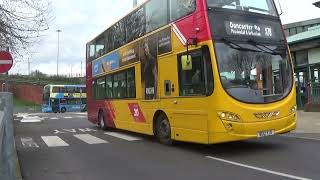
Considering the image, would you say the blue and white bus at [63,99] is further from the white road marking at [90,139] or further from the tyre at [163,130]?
the tyre at [163,130]

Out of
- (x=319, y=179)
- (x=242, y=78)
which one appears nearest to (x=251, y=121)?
(x=242, y=78)

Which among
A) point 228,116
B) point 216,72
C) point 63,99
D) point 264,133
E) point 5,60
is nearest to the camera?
point 228,116

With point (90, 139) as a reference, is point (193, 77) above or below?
above

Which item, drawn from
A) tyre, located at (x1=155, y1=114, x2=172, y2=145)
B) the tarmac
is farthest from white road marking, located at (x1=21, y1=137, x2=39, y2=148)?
the tarmac

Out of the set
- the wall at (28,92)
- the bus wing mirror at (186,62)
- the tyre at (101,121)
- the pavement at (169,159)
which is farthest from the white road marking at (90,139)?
the wall at (28,92)

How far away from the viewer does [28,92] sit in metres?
96.3

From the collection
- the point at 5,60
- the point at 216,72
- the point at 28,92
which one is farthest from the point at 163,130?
the point at 28,92

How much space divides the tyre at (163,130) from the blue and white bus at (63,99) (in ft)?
159

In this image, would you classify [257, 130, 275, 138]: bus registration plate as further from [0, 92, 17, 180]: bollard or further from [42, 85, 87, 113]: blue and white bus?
[42, 85, 87, 113]: blue and white bus

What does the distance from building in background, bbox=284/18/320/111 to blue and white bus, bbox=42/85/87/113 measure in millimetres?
36516

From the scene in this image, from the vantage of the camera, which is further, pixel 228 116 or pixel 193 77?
pixel 193 77

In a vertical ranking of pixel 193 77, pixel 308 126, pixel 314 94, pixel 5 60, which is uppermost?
pixel 5 60

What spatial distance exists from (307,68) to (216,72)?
1946 cm

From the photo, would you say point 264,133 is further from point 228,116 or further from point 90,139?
point 90,139
